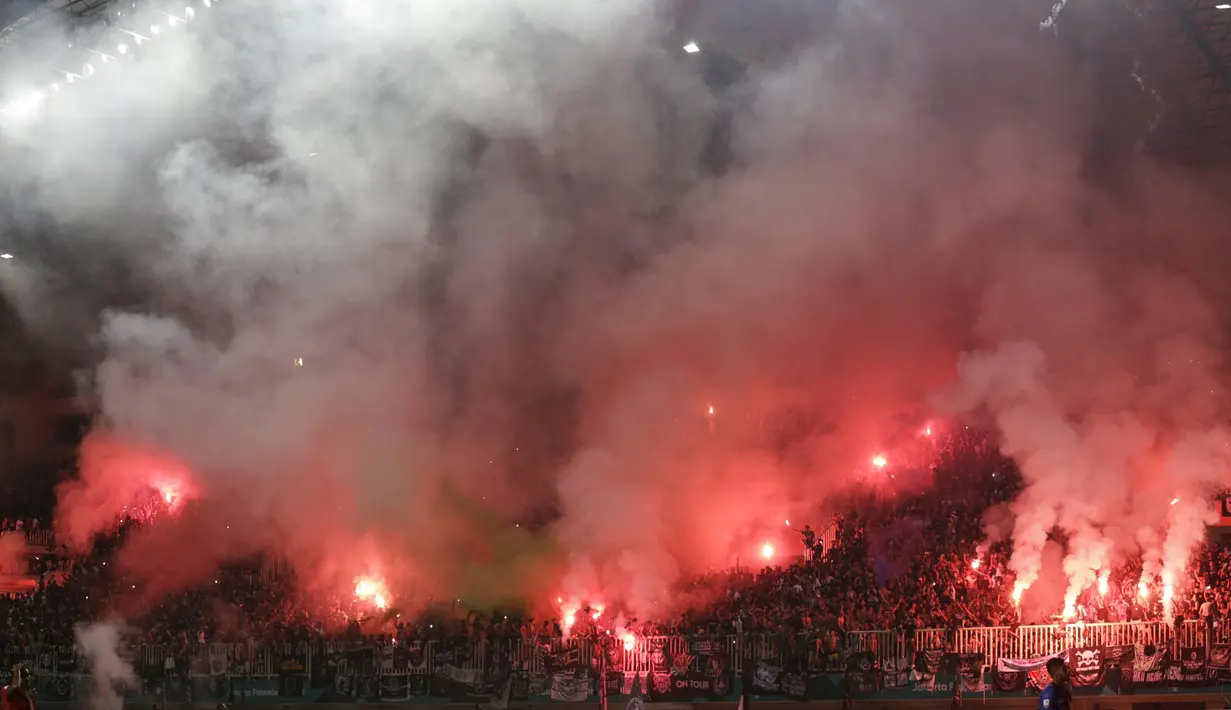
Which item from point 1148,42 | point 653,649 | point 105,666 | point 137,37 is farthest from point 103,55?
point 1148,42

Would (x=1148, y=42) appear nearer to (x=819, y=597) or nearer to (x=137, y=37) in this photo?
(x=819, y=597)

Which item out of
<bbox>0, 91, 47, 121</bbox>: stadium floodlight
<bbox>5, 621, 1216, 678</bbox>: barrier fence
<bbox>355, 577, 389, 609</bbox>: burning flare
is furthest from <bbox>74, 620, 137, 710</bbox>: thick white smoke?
<bbox>0, 91, 47, 121</bbox>: stadium floodlight

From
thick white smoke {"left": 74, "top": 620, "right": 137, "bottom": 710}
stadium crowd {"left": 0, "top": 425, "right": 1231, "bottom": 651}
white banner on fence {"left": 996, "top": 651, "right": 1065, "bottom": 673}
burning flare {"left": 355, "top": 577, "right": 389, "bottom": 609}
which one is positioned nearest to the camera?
white banner on fence {"left": 996, "top": 651, "right": 1065, "bottom": 673}

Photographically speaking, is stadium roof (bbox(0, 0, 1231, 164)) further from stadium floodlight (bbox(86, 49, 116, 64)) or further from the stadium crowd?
the stadium crowd

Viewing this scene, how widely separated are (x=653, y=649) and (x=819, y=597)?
6.35ft

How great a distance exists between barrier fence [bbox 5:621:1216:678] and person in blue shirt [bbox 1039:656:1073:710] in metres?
4.81

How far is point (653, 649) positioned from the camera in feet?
39.9

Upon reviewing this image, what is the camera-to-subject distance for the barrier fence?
37.2 ft

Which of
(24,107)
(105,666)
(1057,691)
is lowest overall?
(105,666)

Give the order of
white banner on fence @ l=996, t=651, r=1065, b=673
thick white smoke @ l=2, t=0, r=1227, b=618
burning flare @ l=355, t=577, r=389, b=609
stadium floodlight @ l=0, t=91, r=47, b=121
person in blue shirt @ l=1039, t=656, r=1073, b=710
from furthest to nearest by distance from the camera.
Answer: burning flare @ l=355, t=577, r=389, b=609, stadium floodlight @ l=0, t=91, r=47, b=121, thick white smoke @ l=2, t=0, r=1227, b=618, white banner on fence @ l=996, t=651, r=1065, b=673, person in blue shirt @ l=1039, t=656, r=1073, b=710

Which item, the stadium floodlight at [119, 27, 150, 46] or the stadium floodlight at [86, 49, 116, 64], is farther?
the stadium floodlight at [86, 49, 116, 64]

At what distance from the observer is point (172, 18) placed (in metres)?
13.9

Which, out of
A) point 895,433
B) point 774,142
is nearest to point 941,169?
point 774,142

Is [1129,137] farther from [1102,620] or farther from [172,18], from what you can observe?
[172,18]
